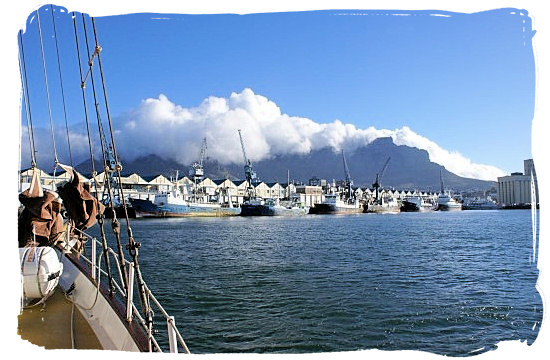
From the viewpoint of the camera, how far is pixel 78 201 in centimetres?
246

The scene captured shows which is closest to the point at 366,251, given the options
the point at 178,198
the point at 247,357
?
the point at 247,357

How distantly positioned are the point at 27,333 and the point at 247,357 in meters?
0.75

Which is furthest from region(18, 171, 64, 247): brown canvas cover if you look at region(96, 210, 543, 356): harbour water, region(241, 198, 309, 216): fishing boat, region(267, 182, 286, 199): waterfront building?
region(267, 182, 286, 199): waterfront building

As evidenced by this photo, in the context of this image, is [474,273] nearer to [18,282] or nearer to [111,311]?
[111,311]

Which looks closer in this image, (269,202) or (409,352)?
(409,352)

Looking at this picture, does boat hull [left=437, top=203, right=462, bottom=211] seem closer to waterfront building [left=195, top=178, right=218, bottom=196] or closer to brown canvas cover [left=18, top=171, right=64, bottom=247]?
waterfront building [left=195, top=178, right=218, bottom=196]

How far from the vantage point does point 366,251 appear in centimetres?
1056

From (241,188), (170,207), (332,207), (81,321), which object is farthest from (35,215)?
(241,188)

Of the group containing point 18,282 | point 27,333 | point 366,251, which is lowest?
point 366,251

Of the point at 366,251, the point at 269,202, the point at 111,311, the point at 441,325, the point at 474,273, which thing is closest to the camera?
the point at 111,311

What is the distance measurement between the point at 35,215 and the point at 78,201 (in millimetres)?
559

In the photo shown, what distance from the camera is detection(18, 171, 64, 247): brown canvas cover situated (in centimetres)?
179

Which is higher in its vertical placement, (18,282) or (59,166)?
(59,166)

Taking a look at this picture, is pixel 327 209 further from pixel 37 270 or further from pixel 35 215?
pixel 37 270
